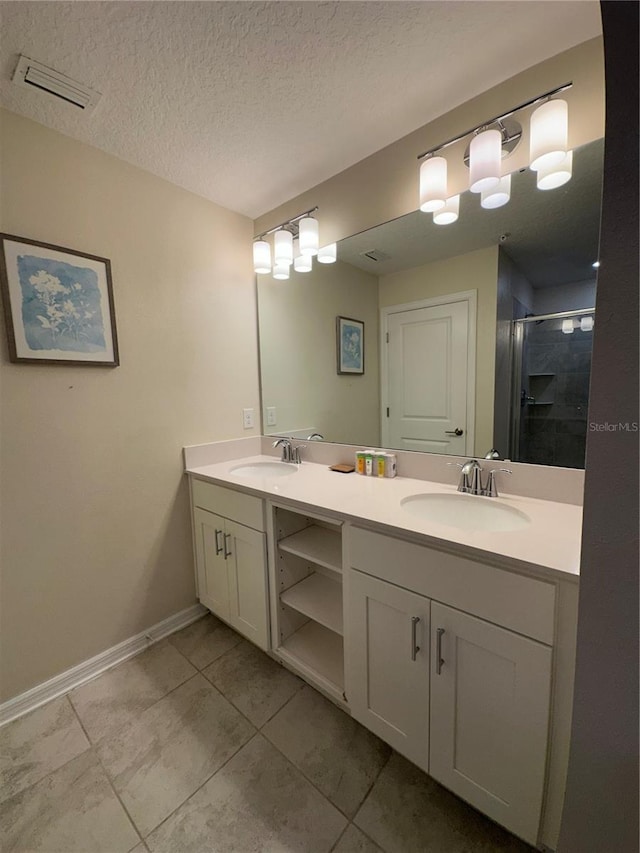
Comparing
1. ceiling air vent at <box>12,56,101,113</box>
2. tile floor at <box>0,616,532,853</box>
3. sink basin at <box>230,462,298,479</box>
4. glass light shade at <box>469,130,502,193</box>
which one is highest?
ceiling air vent at <box>12,56,101,113</box>

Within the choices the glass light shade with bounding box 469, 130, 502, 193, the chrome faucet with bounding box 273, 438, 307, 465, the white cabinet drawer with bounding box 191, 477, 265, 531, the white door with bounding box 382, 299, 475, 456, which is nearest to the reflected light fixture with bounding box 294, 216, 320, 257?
the white door with bounding box 382, 299, 475, 456

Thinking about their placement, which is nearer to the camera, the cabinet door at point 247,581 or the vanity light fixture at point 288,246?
the cabinet door at point 247,581

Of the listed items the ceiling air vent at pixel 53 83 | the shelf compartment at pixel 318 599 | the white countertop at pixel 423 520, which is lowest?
the shelf compartment at pixel 318 599

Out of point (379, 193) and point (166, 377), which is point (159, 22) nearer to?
point (379, 193)

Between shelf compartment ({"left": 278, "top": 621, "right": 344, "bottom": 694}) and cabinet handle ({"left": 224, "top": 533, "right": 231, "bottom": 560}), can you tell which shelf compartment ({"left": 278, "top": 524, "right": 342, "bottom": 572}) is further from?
shelf compartment ({"left": 278, "top": 621, "right": 344, "bottom": 694})

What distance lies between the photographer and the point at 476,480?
125 cm

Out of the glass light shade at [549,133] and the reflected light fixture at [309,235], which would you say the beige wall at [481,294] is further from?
the reflected light fixture at [309,235]

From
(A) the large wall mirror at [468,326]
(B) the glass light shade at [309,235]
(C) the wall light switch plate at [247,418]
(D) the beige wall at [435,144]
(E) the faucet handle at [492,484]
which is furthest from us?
(C) the wall light switch plate at [247,418]

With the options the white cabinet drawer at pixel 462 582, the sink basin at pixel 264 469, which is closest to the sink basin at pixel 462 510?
the white cabinet drawer at pixel 462 582

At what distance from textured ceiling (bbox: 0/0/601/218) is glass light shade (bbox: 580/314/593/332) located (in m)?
0.80

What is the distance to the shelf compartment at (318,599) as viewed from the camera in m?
1.29

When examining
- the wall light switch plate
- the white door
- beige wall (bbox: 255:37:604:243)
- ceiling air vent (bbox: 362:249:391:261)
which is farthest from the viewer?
the wall light switch plate

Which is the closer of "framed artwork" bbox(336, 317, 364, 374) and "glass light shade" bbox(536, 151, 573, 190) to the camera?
"glass light shade" bbox(536, 151, 573, 190)

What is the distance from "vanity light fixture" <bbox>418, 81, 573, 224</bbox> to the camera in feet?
3.32
